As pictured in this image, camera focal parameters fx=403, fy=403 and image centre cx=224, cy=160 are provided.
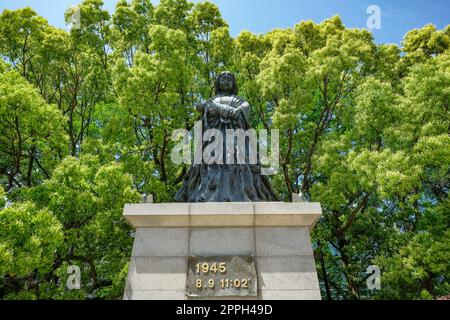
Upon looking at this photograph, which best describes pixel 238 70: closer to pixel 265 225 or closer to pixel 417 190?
pixel 417 190

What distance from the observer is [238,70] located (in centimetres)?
1647

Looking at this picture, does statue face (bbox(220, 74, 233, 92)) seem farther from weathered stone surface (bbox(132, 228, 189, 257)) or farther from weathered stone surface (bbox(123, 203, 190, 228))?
weathered stone surface (bbox(132, 228, 189, 257))

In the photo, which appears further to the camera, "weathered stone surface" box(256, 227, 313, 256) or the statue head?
the statue head

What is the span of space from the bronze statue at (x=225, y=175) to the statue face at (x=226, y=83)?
24 cm

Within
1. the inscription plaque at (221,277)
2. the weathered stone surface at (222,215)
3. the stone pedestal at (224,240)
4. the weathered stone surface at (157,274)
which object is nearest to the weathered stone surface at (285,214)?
the stone pedestal at (224,240)

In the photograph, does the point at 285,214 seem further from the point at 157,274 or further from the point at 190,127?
the point at 190,127

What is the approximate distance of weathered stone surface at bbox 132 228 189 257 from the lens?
5.87m

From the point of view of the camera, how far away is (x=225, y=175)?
7.01 meters

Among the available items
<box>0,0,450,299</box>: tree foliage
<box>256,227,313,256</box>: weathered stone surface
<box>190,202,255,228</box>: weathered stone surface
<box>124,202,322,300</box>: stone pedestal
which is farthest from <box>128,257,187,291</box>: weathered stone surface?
<box>0,0,450,299</box>: tree foliage

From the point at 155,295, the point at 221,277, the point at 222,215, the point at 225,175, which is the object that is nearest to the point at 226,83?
the point at 225,175

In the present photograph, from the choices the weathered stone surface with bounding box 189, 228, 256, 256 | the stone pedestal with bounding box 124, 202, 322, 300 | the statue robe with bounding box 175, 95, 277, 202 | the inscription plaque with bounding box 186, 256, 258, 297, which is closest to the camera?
the inscription plaque with bounding box 186, 256, 258, 297

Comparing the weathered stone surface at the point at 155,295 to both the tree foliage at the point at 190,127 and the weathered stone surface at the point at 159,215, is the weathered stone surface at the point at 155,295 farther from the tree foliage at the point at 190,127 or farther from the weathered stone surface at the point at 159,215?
the tree foliage at the point at 190,127

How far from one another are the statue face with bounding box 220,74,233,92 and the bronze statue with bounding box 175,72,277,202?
24 centimetres

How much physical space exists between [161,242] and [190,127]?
874 cm
